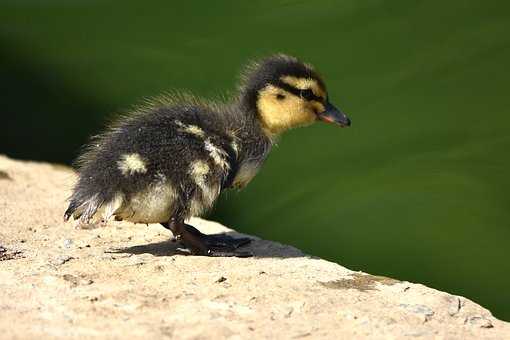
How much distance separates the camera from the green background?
4445mm

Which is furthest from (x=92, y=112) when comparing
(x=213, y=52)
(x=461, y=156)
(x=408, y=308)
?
(x=408, y=308)

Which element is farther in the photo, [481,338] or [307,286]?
[307,286]

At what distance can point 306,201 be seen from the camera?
4.82m

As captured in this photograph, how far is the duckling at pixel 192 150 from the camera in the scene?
139 inches

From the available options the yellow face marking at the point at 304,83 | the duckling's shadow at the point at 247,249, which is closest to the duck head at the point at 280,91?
the yellow face marking at the point at 304,83

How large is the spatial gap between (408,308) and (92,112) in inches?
111

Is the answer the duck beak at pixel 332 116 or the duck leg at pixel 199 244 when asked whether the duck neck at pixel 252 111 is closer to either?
the duck beak at pixel 332 116

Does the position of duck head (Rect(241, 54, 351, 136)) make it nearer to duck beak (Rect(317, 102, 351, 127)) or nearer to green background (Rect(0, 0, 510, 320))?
duck beak (Rect(317, 102, 351, 127))

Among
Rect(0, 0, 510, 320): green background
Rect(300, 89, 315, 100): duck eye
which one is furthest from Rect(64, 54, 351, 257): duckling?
Rect(0, 0, 510, 320): green background

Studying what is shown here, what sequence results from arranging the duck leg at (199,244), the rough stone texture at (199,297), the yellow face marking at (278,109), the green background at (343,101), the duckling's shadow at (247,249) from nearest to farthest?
A: the rough stone texture at (199,297)
the duck leg at (199,244)
the duckling's shadow at (247,249)
the yellow face marking at (278,109)
the green background at (343,101)

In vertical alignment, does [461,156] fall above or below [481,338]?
above

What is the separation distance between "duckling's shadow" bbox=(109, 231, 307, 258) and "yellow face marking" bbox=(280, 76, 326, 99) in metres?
0.65

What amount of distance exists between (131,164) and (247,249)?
703 mm

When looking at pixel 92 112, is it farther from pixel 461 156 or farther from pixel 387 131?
pixel 461 156
